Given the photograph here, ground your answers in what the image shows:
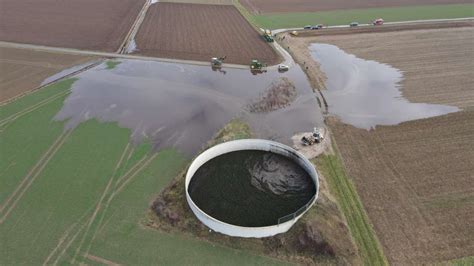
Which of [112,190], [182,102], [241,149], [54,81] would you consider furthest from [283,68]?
[54,81]

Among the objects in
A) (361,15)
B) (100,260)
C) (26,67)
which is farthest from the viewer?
(361,15)

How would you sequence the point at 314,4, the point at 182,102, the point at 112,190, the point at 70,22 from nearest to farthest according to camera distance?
1. the point at 112,190
2. the point at 182,102
3. the point at 70,22
4. the point at 314,4

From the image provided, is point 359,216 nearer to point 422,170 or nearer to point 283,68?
point 422,170

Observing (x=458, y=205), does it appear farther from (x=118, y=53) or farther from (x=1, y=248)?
(x=118, y=53)

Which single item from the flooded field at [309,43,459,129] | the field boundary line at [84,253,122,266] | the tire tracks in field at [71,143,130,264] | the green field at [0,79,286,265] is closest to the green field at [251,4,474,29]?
the flooded field at [309,43,459,129]

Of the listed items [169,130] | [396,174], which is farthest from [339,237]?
[169,130]
